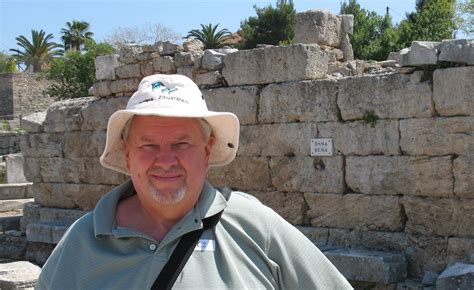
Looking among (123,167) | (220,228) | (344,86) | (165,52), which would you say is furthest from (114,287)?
(165,52)

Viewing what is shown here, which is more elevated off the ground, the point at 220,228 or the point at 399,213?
the point at 220,228

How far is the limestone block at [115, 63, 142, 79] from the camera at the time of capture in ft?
33.3

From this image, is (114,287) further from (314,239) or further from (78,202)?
(78,202)

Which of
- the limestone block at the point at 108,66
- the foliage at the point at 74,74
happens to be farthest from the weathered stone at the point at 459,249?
the foliage at the point at 74,74

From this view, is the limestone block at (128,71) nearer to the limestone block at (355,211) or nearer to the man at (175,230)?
the limestone block at (355,211)

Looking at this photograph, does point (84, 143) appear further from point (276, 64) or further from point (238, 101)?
point (276, 64)

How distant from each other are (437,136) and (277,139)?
1.98m

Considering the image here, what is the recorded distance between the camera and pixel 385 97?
24.7 ft

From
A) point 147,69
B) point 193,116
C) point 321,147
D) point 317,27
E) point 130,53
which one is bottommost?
point 321,147

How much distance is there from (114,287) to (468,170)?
5.22 meters

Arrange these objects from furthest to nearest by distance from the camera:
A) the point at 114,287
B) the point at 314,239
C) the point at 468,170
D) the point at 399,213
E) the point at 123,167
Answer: the point at 314,239 < the point at 399,213 < the point at 468,170 < the point at 123,167 < the point at 114,287

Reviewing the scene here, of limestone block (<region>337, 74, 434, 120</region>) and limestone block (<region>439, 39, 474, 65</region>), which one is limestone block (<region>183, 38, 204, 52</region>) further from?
limestone block (<region>439, 39, 474, 65</region>)

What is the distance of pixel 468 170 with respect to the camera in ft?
22.9

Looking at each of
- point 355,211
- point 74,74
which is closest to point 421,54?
point 355,211
